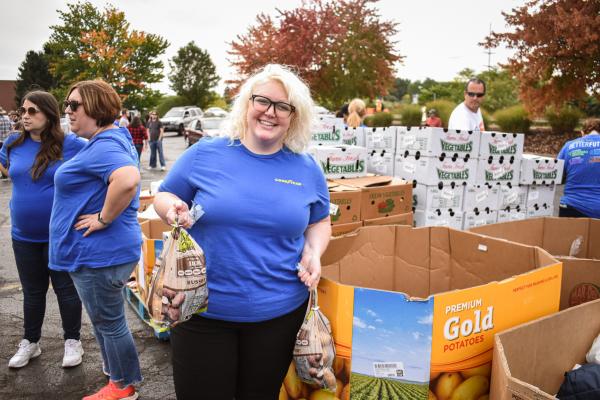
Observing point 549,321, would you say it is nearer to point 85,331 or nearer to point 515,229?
point 515,229

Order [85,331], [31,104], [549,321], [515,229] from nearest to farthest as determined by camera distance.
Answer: [549,321], [31,104], [515,229], [85,331]

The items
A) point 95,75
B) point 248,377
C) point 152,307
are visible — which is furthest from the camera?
point 95,75

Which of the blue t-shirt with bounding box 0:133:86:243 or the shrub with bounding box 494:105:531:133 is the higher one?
the shrub with bounding box 494:105:531:133

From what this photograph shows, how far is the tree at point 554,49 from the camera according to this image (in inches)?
437

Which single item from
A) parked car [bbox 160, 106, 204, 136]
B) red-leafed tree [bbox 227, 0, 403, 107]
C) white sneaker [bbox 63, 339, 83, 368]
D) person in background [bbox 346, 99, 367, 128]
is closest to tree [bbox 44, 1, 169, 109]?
parked car [bbox 160, 106, 204, 136]

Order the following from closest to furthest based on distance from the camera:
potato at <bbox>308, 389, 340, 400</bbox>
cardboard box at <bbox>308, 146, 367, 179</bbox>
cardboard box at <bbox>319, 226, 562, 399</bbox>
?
cardboard box at <bbox>319, 226, 562, 399</bbox>, potato at <bbox>308, 389, 340, 400</bbox>, cardboard box at <bbox>308, 146, 367, 179</bbox>

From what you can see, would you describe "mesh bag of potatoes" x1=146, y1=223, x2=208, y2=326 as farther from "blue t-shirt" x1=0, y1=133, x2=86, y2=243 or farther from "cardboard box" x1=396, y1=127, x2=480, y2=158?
"cardboard box" x1=396, y1=127, x2=480, y2=158

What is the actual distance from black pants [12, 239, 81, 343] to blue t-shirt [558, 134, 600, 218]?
3.93 meters

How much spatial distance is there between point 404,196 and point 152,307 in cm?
306

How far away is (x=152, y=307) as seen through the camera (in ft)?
5.73

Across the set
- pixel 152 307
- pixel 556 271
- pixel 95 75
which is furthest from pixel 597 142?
pixel 95 75

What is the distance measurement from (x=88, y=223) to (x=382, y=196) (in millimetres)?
2504

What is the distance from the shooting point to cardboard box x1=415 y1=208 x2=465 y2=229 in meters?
4.60

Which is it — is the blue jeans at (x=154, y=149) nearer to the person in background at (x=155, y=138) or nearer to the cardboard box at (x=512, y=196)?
the person in background at (x=155, y=138)
